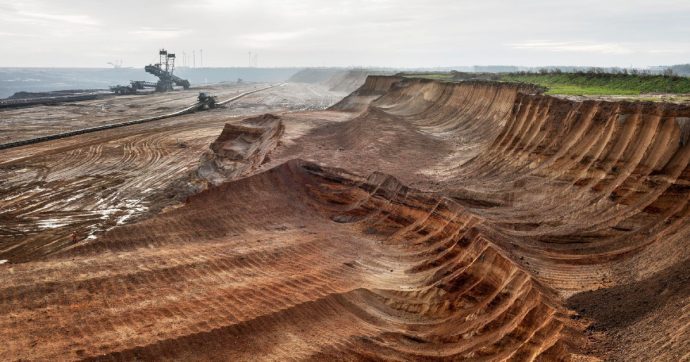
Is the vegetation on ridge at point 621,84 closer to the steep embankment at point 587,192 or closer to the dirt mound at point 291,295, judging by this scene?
the steep embankment at point 587,192

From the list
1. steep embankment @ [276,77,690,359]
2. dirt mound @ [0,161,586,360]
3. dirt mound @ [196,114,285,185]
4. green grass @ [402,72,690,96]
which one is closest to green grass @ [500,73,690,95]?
green grass @ [402,72,690,96]

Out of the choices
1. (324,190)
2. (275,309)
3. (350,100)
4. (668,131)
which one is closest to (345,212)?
(324,190)

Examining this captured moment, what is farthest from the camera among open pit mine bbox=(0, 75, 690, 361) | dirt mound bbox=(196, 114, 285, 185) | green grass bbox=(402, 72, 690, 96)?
dirt mound bbox=(196, 114, 285, 185)

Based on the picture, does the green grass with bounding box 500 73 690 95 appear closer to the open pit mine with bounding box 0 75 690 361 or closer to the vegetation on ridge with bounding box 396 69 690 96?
the vegetation on ridge with bounding box 396 69 690 96

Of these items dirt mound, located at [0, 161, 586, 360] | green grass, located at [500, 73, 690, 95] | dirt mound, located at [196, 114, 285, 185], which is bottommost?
dirt mound, located at [0, 161, 586, 360]

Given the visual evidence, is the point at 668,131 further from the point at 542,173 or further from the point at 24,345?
the point at 24,345

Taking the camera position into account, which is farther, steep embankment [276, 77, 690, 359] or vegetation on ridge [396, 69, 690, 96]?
vegetation on ridge [396, 69, 690, 96]

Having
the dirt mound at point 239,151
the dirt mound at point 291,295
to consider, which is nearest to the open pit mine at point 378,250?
the dirt mound at point 291,295
